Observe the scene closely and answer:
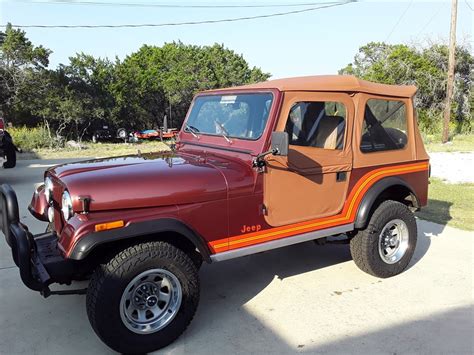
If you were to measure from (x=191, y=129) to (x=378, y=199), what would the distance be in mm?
2045

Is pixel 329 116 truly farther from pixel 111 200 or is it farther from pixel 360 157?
pixel 111 200

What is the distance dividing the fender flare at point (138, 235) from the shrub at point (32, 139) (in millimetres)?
16985

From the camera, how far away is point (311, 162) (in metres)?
3.76

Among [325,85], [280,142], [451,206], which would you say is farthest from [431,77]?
[280,142]

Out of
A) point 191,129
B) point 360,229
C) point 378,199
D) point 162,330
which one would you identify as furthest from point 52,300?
point 378,199

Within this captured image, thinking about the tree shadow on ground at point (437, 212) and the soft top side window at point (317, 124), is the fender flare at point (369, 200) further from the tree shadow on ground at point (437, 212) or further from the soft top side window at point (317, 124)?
the tree shadow on ground at point (437, 212)

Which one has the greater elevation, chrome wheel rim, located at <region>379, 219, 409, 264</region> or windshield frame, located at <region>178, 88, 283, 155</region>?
windshield frame, located at <region>178, 88, 283, 155</region>

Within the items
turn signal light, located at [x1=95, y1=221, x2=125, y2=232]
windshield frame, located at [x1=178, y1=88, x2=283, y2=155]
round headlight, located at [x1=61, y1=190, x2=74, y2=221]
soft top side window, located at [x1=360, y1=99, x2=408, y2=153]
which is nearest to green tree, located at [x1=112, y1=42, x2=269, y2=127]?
windshield frame, located at [x1=178, y1=88, x2=283, y2=155]

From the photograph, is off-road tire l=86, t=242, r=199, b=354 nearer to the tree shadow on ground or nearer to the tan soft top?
the tan soft top

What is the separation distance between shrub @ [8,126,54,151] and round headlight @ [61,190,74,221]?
16638 millimetres

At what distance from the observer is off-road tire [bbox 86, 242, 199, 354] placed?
9.36 ft

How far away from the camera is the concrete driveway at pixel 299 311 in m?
3.18

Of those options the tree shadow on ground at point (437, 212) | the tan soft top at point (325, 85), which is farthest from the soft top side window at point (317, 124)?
the tree shadow on ground at point (437, 212)

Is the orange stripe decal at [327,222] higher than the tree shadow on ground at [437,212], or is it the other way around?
the orange stripe decal at [327,222]
